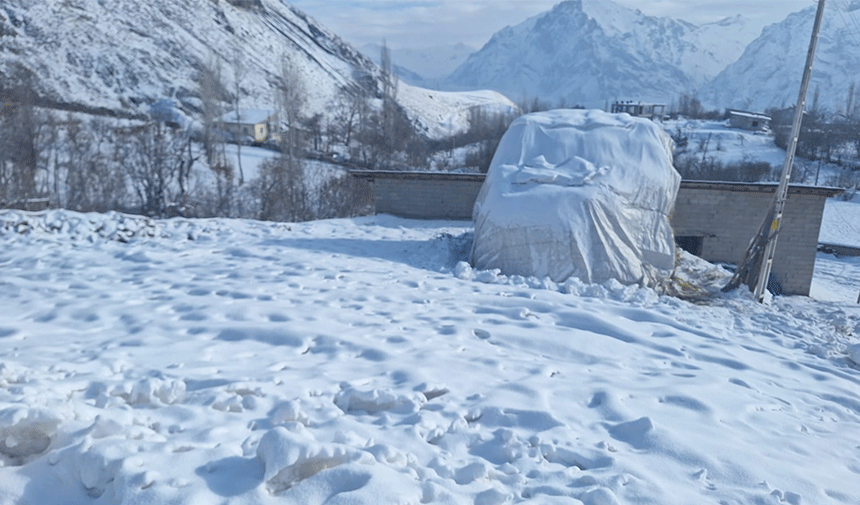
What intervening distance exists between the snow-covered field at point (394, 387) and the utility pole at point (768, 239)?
1.93 feet

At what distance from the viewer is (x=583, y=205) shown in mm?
8211

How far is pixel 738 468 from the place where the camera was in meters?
3.19

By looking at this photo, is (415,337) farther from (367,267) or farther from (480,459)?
(367,267)

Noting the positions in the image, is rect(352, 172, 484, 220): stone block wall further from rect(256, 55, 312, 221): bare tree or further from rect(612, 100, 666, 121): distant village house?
rect(612, 100, 666, 121): distant village house

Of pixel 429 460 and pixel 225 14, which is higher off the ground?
pixel 225 14

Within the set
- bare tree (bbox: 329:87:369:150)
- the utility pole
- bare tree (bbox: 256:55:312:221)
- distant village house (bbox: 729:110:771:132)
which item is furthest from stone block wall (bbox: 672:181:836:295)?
distant village house (bbox: 729:110:771:132)

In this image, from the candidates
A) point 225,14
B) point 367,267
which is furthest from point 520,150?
point 225,14

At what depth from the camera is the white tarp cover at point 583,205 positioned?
26.5ft

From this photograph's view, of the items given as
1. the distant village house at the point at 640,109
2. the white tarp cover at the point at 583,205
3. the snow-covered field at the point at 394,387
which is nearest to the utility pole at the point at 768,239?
the snow-covered field at the point at 394,387

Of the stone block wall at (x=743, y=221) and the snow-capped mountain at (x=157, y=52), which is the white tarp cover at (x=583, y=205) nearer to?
the stone block wall at (x=743, y=221)

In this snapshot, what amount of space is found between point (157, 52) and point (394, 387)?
6535cm

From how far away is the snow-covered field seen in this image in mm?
2777

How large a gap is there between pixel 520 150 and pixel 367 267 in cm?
341

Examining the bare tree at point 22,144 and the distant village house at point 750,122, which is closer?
the bare tree at point 22,144
